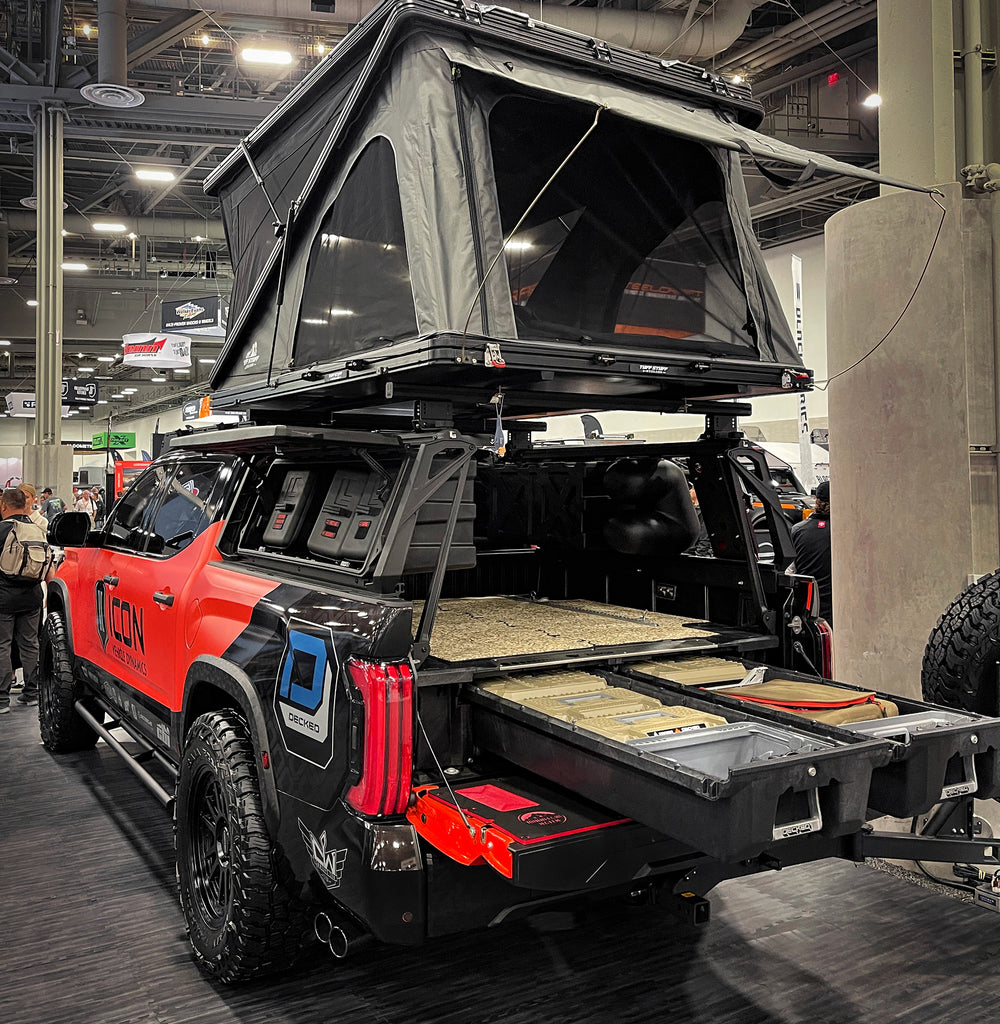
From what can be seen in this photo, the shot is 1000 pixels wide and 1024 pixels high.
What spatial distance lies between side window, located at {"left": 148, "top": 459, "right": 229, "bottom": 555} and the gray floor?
1466mm

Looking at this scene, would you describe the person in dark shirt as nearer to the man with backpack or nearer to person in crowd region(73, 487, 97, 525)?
the man with backpack

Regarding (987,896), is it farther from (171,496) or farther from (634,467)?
(171,496)

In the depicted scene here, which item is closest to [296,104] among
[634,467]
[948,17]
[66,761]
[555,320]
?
[555,320]

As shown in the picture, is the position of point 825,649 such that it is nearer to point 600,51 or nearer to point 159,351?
point 600,51

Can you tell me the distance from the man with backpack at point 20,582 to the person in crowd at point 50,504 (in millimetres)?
6406

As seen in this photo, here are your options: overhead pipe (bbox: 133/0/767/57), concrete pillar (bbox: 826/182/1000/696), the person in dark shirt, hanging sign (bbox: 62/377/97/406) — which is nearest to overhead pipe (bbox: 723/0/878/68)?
overhead pipe (bbox: 133/0/767/57)

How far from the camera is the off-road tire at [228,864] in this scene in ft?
10.1

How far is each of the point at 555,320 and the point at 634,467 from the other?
964mm

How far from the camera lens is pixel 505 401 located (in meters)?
4.34

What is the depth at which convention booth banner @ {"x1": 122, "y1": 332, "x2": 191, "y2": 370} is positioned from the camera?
1762cm

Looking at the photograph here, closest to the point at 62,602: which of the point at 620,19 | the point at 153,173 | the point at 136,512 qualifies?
the point at 136,512

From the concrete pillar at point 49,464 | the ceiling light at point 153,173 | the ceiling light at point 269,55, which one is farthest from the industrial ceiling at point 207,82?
the concrete pillar at point 49,464

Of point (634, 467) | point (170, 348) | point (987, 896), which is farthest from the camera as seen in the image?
point (170, 348)

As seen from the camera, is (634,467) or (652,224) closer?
(652,224)
